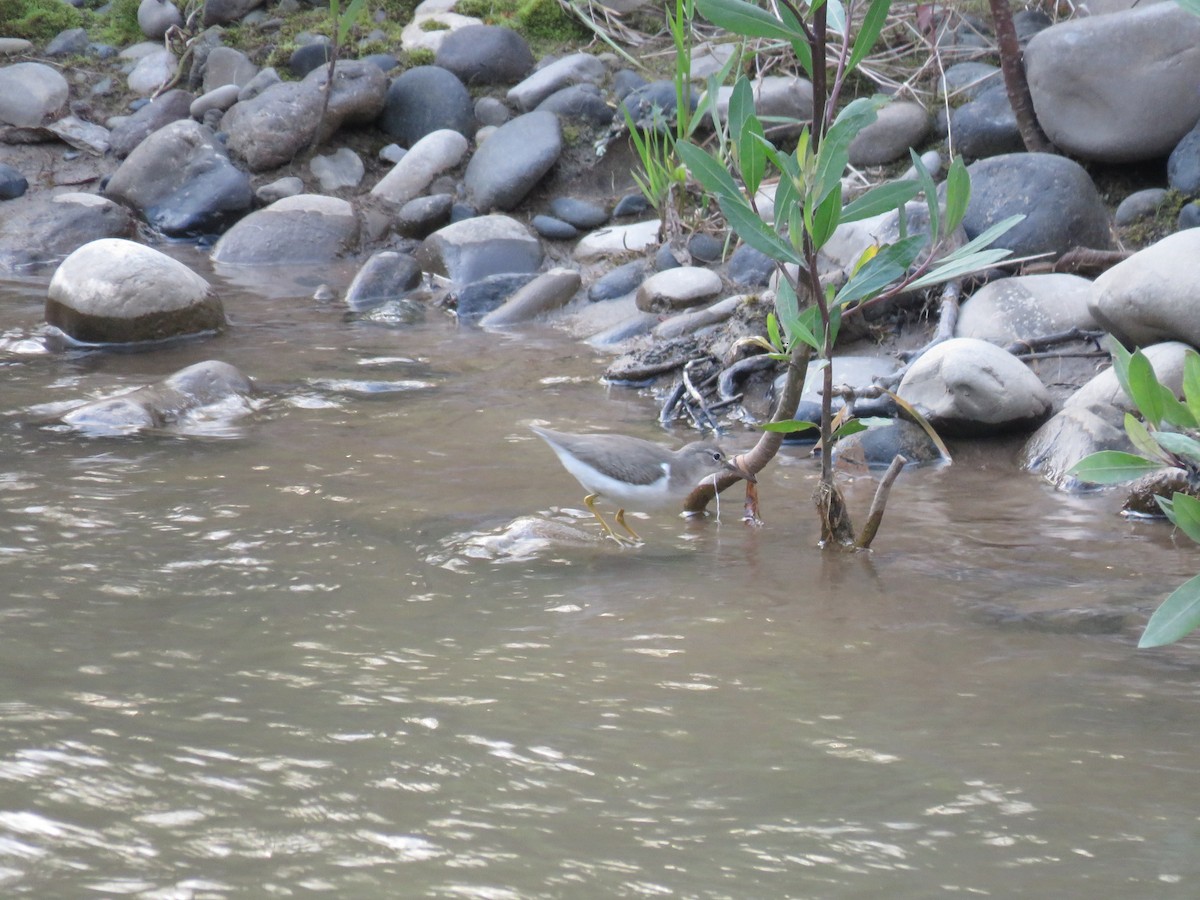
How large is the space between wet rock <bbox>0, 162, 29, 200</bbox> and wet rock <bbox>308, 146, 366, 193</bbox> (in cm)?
307

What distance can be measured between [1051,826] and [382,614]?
2.23 meters

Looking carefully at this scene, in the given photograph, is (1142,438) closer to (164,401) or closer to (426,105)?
(164,401)

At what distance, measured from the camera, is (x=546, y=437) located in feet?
18.5

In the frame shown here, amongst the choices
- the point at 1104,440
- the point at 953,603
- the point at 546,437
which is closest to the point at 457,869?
the point at 953,603

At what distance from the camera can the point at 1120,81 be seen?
8195 mm

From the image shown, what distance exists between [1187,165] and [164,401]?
21.5ft

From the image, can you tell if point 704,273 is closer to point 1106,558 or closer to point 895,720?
point 1106,558

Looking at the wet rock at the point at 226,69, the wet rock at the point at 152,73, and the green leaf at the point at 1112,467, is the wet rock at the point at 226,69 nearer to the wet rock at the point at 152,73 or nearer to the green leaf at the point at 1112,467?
the wet rock at the point at 152,73

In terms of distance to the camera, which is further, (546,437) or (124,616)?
(546,437)

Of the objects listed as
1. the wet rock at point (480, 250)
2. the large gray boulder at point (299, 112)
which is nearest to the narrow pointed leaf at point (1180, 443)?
the wet rock at point (480, 250)

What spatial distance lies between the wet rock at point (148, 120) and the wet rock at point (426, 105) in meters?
2.52

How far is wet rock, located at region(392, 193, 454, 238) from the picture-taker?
11.9 metres

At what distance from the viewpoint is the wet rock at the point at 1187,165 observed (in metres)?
7.95

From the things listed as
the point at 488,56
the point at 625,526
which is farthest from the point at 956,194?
the point at 488,56
